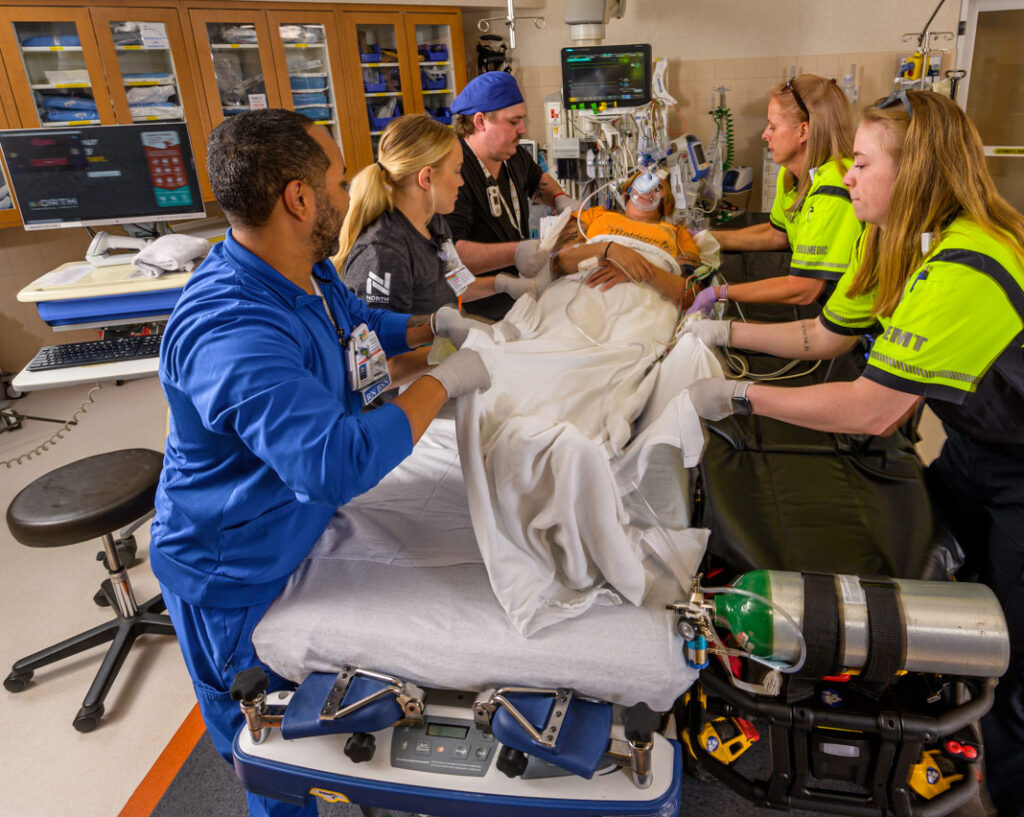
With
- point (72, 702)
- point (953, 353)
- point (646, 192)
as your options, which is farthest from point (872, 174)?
point (72, 702)

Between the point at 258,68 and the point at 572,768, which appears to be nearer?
the point at 572,768

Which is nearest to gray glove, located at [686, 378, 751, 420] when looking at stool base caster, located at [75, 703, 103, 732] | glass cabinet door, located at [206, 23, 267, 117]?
stool base caster, located at [75, 703, 103, 732]

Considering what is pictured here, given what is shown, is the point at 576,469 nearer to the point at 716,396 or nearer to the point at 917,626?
the point at 716,396

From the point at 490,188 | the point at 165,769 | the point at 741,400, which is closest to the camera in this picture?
the point at 741,400

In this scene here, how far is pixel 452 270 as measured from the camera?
7.29 ft

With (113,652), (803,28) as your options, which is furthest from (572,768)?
(803,28)

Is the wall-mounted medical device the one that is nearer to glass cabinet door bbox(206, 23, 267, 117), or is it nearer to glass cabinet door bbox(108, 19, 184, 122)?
glass cabinet door bbox(206, 23, 267, 117)

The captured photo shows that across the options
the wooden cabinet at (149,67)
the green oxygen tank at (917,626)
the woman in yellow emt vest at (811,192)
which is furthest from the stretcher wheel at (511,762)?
the wooden cabinet at (149,67)

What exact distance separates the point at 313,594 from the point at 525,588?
16.0 inches

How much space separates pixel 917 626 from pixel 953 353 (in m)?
0.48

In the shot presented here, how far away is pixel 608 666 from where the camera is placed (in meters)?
1.19

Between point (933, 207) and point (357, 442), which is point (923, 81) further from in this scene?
point (357, 442)

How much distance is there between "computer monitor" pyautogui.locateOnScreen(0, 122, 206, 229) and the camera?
295cm

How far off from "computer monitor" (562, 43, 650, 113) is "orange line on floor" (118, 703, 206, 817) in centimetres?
354
